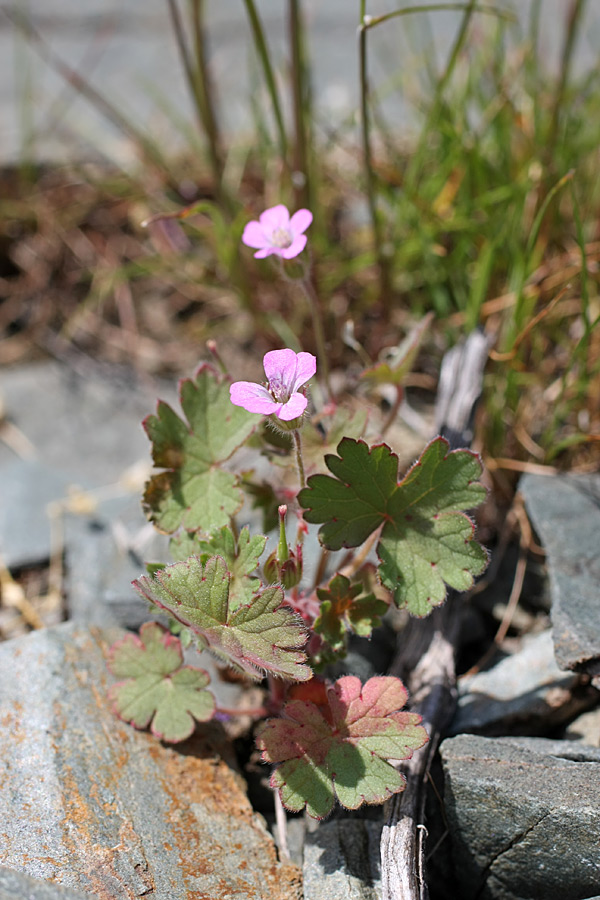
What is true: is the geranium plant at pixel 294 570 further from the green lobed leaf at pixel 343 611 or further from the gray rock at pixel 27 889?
the gray rock at pixel 27 889

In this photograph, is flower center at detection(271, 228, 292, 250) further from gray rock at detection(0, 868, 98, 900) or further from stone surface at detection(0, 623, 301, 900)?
gray rock at detection(0, 868, 98, 900)

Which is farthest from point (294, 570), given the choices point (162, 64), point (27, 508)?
point (162, 64)

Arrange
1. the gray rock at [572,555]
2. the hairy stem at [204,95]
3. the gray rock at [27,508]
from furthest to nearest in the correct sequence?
the gray rock at [27,508], the hairy stem at [204,95], the gray rock at [572,555]

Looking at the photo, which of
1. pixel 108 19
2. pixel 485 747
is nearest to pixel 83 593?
pixel 485 747

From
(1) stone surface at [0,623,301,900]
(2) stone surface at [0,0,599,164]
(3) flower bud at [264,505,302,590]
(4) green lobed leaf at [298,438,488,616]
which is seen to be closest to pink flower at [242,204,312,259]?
(4) green lobed leaf at [298,438,488,616]

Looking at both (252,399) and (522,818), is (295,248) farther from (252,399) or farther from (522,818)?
(522,818)

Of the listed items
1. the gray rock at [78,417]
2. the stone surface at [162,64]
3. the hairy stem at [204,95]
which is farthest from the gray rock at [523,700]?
the stone surface at [162,64]

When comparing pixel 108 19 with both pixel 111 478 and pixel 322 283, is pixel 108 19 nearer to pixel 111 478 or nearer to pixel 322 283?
pixel 322 283
